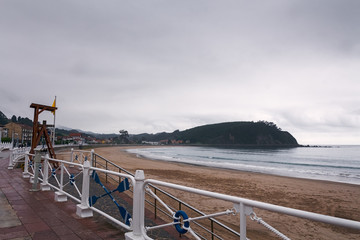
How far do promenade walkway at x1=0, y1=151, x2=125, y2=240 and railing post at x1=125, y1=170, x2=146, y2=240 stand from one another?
0.52m

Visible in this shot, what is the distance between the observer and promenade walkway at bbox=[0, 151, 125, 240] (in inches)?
149

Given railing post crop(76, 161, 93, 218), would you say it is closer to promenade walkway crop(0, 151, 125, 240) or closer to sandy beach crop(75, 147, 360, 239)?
promenade walkway crop(0, 151, 125, 240)

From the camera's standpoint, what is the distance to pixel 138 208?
3303 mm

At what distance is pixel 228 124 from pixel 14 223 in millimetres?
188770

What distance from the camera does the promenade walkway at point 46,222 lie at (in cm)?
377

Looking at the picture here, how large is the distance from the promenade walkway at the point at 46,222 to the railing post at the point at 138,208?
0.52 m

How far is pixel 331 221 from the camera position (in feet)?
5.24

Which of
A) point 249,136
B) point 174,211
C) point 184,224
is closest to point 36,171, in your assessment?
point 174,211

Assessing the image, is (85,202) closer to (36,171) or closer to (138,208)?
(138,208)

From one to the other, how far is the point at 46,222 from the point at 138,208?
2274 millimetres

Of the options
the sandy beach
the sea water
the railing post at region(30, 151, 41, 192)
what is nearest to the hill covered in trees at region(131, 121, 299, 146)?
the sea water

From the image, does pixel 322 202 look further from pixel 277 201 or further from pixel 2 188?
pixel 2 188

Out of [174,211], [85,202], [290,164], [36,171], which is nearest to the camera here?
[174,211]

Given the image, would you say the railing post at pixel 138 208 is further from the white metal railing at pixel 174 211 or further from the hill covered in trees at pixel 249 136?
the hill covered in trees at pixel 249 136
